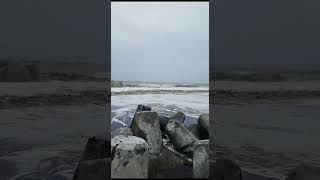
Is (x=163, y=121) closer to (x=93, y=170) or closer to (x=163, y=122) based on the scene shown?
(x=163, y=122)

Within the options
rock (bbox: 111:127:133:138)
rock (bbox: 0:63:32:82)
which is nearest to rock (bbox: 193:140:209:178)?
rock (bbox: 111:127:133:138)

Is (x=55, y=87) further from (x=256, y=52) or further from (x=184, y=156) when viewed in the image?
(x=184, y=156)

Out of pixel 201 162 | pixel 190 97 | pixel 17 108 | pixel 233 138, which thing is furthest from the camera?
pixel 190 97

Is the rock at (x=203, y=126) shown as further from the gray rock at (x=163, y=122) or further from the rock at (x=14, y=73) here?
the rock at (x=14, y=73)

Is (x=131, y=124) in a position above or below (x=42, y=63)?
below

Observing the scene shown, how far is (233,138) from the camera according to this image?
2.88 metres

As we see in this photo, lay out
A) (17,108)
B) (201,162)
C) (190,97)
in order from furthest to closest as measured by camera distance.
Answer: (190,97) < (201,162) < (17,108)

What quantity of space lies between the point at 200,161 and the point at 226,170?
4.18 ft

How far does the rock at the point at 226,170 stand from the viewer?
2.81 meters

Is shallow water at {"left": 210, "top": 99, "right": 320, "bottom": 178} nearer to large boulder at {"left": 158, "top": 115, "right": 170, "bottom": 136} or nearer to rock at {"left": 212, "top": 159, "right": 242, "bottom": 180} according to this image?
rock at {"left": 212, "top": 159, "right": 242, "bottom": 180}

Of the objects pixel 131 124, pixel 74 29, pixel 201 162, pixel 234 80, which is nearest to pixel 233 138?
pixel 234 80

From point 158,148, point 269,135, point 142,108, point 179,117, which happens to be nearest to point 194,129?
point 179,117

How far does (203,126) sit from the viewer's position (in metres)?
4.73

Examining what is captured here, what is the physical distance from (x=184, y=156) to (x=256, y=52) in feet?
6.41
